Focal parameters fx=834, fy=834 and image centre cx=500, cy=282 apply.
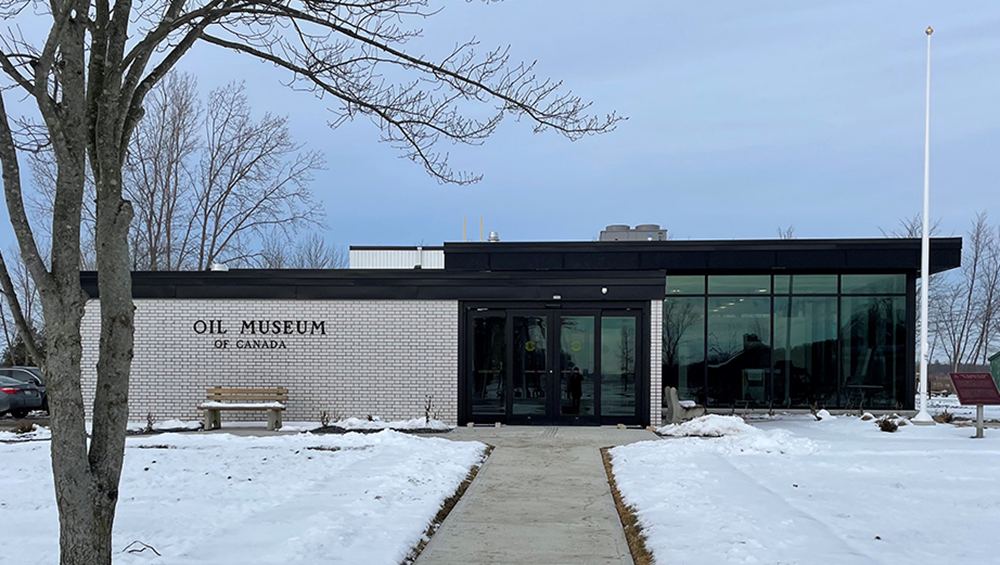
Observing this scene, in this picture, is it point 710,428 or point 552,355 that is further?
point 552,355

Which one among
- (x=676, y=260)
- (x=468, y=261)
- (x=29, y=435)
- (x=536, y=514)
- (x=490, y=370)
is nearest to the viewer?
(x=536, y=514)

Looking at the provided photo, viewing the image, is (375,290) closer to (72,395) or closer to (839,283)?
(839,283)

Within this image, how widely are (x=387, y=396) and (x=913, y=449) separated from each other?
9839 mm

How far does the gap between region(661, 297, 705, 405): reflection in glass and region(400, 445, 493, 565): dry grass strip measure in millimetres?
9387

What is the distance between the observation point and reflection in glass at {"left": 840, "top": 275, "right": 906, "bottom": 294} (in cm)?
1978

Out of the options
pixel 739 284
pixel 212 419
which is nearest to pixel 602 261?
pixel 739 284

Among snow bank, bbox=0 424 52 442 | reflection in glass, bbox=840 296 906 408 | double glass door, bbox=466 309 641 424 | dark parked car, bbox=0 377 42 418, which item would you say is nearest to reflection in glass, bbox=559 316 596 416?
double glass door, bbox=466 309 641 424

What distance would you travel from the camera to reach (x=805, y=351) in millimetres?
20391

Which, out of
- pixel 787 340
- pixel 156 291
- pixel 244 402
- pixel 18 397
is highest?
pixel 156 291

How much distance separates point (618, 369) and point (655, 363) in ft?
2.51

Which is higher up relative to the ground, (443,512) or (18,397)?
(443,512)

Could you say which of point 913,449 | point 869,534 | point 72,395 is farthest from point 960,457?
point 72,395

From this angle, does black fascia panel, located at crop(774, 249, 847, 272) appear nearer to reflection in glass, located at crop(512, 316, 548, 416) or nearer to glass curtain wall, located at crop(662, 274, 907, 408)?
glass curtain wall, located at crop(662, 274, 907, 408)

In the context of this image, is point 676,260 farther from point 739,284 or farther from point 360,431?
point 360,431
